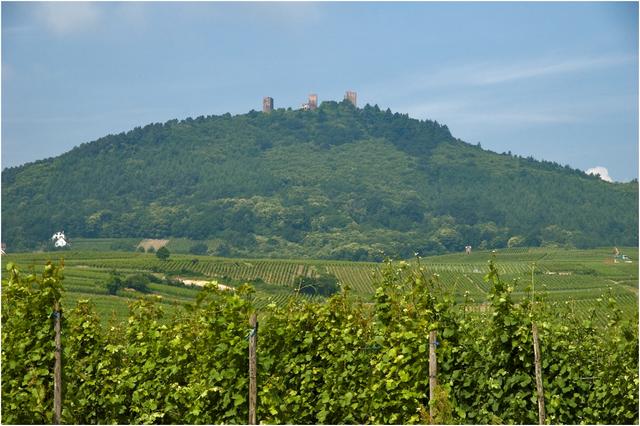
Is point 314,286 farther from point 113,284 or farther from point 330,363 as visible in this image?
point 113,284

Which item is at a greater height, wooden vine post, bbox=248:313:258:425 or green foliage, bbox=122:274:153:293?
wooden vine post, bbox=248:313:258:425

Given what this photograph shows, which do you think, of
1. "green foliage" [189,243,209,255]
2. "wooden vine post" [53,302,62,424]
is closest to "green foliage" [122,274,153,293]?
"green foliage" [189,243,209,255]

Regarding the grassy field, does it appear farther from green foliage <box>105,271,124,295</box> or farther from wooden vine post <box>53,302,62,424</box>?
wooden vine post <box>53,302,62,424</box>

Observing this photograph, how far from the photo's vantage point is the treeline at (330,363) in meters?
9.34

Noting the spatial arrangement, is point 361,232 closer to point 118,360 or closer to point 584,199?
point 584,199

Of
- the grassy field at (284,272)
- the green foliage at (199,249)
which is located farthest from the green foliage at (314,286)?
the green foliage at (199,249)

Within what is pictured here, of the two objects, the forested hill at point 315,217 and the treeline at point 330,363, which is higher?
the forested hill at point 315,217

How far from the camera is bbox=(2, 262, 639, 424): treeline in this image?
9336 millimetres

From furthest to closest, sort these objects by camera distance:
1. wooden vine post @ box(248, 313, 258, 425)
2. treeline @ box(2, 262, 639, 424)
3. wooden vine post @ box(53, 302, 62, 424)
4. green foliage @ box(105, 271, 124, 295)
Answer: green foliage @ box(105, 271, 124, 295)
treeline @ box(2, 262, 639, 424)
wooden vine post @ box(53, 302, 62, 424)
wooden vine post @ box(248, 313, 258, 425)

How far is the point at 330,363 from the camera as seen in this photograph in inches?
393

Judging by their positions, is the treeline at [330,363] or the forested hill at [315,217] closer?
the treeline at [330,363]

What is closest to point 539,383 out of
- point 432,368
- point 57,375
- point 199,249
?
point 432,368

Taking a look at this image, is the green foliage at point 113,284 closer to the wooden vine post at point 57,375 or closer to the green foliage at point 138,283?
the green foliage at point 138,283

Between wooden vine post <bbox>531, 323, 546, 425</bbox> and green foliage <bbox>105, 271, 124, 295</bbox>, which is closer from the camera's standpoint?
wooden vine post <bbox>531, 323, 546, 425</bbox>
